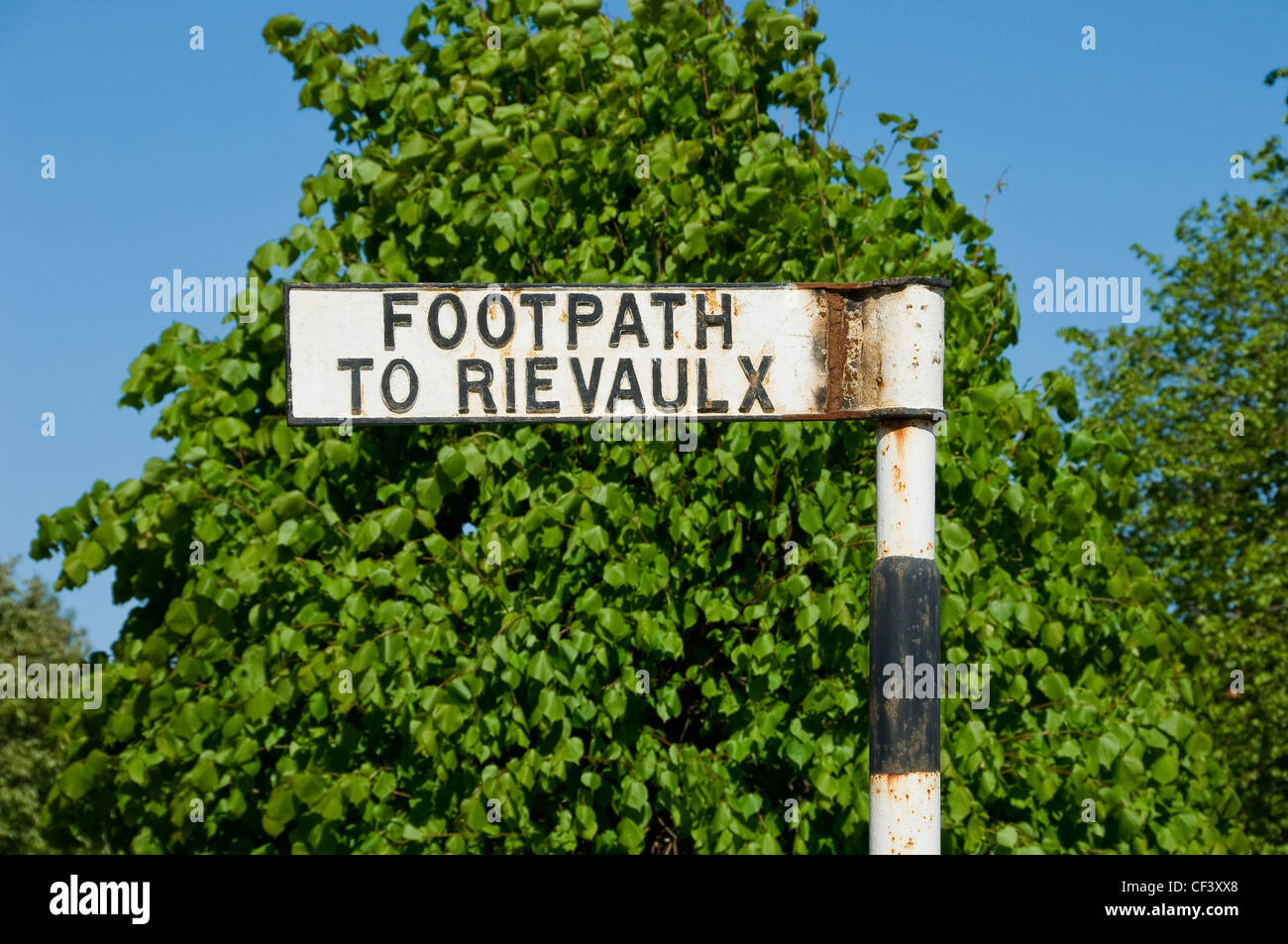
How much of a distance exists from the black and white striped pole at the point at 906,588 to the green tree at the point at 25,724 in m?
26.3

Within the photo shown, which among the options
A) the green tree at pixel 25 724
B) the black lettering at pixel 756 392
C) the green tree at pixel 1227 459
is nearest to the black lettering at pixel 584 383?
the black lettering at pixel 756 392

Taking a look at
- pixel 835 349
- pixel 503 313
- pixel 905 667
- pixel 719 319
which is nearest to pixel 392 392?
pixel 503 313

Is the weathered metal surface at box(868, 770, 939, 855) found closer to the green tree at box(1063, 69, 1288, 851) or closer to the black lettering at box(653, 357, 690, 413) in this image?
the black lettering at box(653, 357, 690, 413)

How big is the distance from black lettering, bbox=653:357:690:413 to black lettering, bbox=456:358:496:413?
16.1 inches

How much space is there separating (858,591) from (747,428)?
0.83m

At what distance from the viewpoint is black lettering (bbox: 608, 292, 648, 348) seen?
10.6ft

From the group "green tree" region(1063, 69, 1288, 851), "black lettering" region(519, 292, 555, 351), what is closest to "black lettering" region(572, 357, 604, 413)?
"black lettering" region(519, 292, 555, 351)

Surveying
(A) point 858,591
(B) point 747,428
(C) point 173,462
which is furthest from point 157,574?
(A) point 858,591

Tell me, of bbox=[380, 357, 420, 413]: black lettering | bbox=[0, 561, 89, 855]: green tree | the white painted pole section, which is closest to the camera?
the white painted pole section

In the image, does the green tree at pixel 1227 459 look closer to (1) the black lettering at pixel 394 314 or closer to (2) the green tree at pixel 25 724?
(1) the black lettering at pixel 394 314

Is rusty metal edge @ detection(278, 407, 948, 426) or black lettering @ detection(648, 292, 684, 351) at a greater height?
black lettering @ detection(648, 292, 684, 351)

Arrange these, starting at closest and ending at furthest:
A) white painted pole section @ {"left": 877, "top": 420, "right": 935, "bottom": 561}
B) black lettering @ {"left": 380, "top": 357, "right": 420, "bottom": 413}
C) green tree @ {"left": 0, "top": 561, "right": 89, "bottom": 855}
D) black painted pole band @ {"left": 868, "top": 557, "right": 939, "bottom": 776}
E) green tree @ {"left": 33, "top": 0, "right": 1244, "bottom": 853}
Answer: black painted pole band @ {"left": 868, "top": 557, "right": 939, "bottom": 776} < white painted pole section @ {"left": 877, "top": 420, "right": 935, "bottom": 561} < black lettering @ {"left": 380, "top": 357, "right": 420, "bottom": 413} < green tree @ {"left": 33, "top": 0, "right": 1244, "bottom": 853} < green tree @ {"left": 0, "top": 561, "right": 89, "bottom": 855}

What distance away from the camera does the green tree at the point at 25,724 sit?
2880 cm

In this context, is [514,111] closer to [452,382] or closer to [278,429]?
[278,429]
